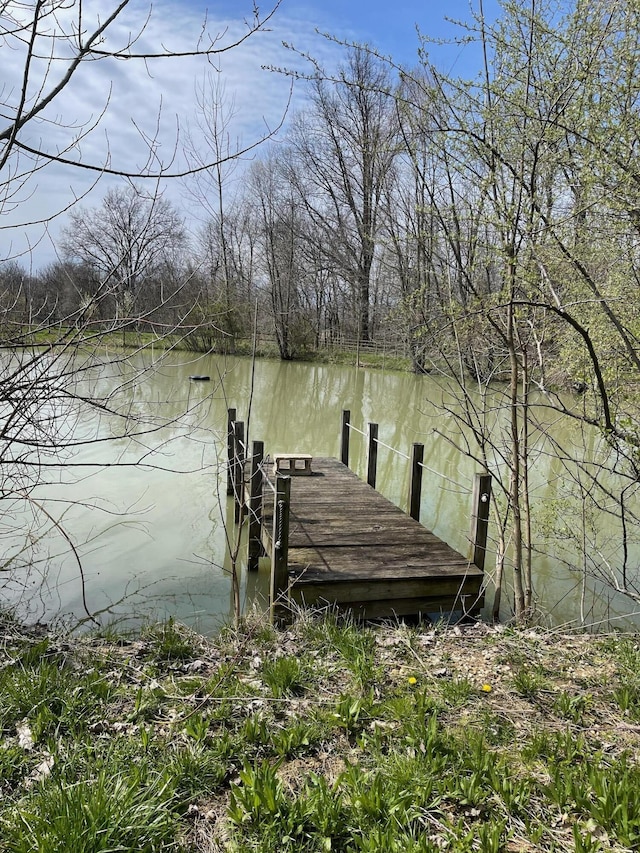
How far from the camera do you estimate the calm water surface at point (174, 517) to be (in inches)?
218

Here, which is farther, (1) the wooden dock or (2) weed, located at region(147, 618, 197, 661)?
(1) the wooden dock

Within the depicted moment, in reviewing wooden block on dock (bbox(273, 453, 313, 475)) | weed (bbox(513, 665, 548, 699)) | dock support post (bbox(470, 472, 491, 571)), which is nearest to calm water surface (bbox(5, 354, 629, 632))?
dock support post (bbox(470, 472, 491, 571))

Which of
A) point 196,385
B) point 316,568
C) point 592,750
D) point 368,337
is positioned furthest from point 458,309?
point 368,337

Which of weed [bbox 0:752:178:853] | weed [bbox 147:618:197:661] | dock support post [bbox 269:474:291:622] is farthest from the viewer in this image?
dock support post [bbox 269:474:291:622]

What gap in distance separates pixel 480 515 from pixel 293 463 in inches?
147

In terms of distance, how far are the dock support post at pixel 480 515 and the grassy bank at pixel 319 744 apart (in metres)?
1.48

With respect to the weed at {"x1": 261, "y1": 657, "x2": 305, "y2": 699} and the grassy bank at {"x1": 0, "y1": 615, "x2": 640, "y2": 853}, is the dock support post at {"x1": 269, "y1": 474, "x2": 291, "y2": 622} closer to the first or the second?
the grassy bank at {"x1": 0, "y1": 615, "x2": 640, "y2": 853}

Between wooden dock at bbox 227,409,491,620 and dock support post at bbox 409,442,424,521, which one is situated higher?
dock support post at bbox 409,442,424,521

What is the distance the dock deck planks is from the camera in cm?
491

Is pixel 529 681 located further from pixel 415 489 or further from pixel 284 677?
pixel 415 489

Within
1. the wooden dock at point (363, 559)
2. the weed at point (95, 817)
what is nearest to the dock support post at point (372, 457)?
the wooden dock at point (363, 559)

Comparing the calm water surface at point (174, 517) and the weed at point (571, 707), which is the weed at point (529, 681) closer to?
the weed at point (571, 707)

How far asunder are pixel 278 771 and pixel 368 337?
107 feet

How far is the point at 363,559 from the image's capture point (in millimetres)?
5336
